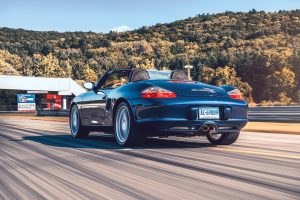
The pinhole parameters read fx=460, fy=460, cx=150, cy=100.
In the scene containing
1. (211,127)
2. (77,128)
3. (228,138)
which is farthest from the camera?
(77,128)

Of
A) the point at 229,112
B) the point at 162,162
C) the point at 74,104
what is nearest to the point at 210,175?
the point at 162,162

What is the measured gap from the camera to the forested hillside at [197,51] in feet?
278

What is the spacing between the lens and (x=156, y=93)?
21.6 feet

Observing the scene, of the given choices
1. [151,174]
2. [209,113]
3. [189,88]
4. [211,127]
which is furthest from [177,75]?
[151,174]

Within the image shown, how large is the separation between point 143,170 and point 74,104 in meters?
5.47

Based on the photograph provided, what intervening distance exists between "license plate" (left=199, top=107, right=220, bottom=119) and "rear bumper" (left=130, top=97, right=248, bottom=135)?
6 cm

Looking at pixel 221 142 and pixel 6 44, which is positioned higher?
pixel 6 44

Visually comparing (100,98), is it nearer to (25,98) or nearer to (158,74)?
(158,74)

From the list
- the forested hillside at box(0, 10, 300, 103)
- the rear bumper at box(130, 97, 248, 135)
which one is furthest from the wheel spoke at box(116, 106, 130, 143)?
the forested hillside at box(0, 10, 300, 103)

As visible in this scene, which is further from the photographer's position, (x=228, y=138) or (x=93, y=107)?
(x=93, y=107)

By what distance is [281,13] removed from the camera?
145 m

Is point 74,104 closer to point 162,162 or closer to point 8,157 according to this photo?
point 8,157

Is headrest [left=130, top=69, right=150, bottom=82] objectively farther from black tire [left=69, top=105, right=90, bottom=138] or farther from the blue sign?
the blue sign

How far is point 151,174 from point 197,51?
126931 mm
